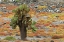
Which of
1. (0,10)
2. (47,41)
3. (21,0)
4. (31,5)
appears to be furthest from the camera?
(21,0)

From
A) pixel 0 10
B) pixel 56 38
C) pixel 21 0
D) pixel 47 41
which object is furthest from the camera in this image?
pixel 21 0

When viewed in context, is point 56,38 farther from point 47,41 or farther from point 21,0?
point 21,0

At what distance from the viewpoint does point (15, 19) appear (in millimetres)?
42875

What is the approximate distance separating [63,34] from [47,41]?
8.61 meters

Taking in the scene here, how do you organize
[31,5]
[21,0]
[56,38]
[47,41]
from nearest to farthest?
1. [47,41]
2. [56,38]
3. [31,5]
4. [21,0]

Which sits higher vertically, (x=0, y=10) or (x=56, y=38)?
(x=56, y=38)

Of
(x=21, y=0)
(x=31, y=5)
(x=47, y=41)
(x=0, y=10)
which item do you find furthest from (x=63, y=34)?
(x=21, y=0)

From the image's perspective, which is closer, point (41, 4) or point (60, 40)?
point (60, 40)

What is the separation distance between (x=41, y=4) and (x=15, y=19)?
65401mm

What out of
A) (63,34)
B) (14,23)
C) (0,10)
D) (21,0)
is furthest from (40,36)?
(21,0)

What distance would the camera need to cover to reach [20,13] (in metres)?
43.0

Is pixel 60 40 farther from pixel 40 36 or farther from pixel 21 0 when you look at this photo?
pixel 21 0

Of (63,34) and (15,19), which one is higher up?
(15,19)

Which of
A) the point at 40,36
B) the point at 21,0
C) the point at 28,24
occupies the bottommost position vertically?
the point at 21,0
